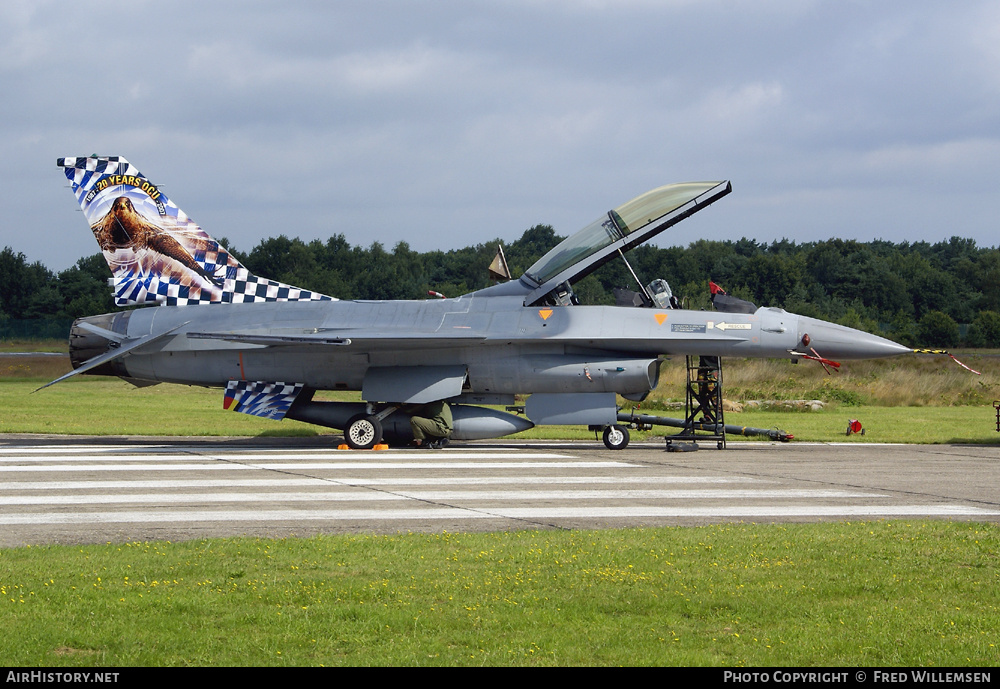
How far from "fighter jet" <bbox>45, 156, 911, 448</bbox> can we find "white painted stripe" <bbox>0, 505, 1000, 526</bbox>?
6409 mm

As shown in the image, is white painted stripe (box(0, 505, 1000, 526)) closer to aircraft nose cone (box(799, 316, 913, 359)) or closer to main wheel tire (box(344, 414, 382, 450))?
aircraft nose cone (box(799, 316, 913, 359))

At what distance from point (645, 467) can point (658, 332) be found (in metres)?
3.14

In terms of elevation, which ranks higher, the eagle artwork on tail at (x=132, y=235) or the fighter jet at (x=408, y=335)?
the eagle artwork on tail at (x=132, y=235)

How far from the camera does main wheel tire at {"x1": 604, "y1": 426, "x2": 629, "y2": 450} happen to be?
1645 centimetres

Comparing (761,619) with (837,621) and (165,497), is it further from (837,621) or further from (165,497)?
(165,497)

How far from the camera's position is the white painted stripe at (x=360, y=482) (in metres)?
11.2

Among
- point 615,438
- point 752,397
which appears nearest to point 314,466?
point 615,438

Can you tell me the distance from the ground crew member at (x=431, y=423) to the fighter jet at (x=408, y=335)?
0.23 metres

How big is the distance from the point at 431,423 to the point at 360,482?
15.7ft

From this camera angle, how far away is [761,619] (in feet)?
17.3

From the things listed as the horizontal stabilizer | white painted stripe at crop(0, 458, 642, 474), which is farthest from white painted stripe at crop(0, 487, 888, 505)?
the horizontal stabilizer

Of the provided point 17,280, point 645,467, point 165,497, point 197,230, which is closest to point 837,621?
point 165,497

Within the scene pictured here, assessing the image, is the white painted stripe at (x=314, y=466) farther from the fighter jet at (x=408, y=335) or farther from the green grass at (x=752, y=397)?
the green grass at (x=752, y=397)

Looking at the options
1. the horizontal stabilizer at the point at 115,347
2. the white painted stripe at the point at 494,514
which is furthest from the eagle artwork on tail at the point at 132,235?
the white painted stripe at the point at 494,514
